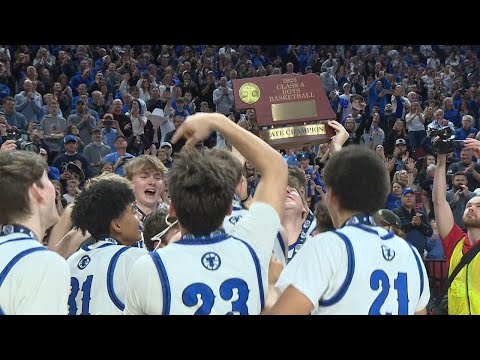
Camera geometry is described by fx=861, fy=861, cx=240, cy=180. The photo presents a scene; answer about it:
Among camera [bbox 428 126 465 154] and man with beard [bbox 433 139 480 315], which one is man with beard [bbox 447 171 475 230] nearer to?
man with beard [bbox 433 139 480 315]

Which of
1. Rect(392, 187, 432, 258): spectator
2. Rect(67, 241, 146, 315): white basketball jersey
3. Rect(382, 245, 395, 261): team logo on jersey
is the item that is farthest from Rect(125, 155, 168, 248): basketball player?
Rect(392, 187, 432, 258): spectator

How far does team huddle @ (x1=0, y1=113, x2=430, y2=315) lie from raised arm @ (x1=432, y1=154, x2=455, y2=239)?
2.34 meters

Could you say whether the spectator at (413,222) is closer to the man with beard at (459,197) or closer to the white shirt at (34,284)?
the man with beard at (459,197)

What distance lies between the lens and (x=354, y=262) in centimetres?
315

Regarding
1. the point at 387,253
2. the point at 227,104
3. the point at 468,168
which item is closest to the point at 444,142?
the point at 387,253

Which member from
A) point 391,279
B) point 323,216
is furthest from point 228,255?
point 323,216

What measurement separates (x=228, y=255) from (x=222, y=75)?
16606 millimetres

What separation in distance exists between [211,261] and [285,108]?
1949mm

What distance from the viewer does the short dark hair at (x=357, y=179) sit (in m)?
3.28

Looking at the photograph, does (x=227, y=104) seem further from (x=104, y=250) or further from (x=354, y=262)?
(x=354, y=262)

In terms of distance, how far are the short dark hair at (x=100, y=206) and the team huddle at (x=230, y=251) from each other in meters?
0.89

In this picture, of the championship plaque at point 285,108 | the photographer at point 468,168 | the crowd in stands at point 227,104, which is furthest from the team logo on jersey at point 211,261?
the photographer at point 468,168

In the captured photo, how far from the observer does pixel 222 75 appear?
1958cm
